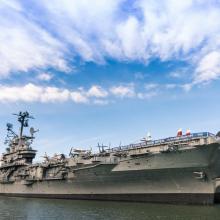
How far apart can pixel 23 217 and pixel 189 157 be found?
11.7 m

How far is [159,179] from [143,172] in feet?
4.22

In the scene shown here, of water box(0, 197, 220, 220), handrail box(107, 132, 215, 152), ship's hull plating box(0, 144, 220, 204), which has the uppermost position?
handrail box(107, 132, 215, 152)

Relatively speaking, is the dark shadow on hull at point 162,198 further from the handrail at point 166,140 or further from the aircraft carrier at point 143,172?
the handrail at point 166,140

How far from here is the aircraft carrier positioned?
892 inches

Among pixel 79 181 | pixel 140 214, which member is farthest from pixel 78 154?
pixel 140 214

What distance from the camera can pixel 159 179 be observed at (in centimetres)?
2406

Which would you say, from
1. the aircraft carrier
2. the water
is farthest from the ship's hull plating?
the water

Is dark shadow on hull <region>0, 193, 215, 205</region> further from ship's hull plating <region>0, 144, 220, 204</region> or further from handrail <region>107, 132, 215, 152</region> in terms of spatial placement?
handrail <region>107, 132, 215, 152</region>

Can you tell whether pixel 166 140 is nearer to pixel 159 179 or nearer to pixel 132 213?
pixel 159 179

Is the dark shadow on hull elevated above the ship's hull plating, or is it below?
below

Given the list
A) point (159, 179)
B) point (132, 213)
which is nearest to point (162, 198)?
point (159, 179)

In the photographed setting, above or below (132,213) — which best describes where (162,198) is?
above

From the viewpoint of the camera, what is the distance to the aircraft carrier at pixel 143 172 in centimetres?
2266

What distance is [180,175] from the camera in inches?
917
